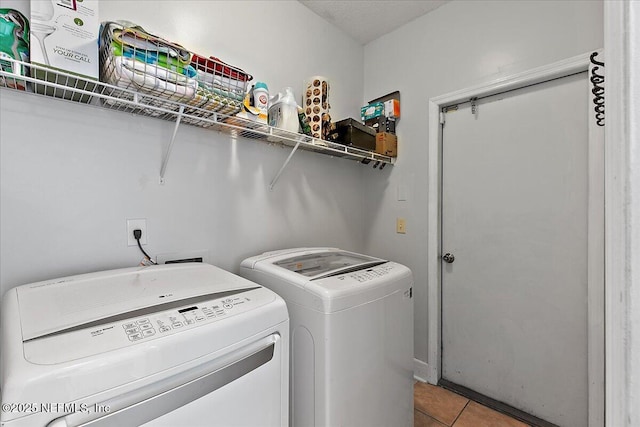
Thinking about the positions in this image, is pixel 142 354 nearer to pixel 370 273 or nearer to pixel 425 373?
pixel 370 273

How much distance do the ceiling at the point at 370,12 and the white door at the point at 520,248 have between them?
828 mm

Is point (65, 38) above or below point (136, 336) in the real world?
above

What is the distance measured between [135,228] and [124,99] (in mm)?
554

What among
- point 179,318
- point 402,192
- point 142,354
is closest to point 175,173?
point 179,318

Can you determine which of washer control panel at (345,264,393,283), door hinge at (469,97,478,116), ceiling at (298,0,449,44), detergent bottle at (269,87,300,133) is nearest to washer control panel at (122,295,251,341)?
washer control panel at (345,264,393,283)

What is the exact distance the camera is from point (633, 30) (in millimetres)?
328

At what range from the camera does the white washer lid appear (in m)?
0.72

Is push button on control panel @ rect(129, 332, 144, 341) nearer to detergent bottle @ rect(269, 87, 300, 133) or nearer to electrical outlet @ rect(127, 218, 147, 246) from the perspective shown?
electrical outlet @ rect(127, 218, 147, 246)

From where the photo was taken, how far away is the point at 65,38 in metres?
0.94

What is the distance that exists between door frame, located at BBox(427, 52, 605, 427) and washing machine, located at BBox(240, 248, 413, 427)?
0.74 metres

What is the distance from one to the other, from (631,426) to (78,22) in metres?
1.62

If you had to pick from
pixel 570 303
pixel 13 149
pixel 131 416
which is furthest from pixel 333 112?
pixel 131 416

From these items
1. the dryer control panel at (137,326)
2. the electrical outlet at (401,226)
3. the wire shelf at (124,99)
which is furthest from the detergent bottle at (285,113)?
the electrical outlet at (401,226)

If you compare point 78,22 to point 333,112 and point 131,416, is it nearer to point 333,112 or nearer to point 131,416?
point 131,416
